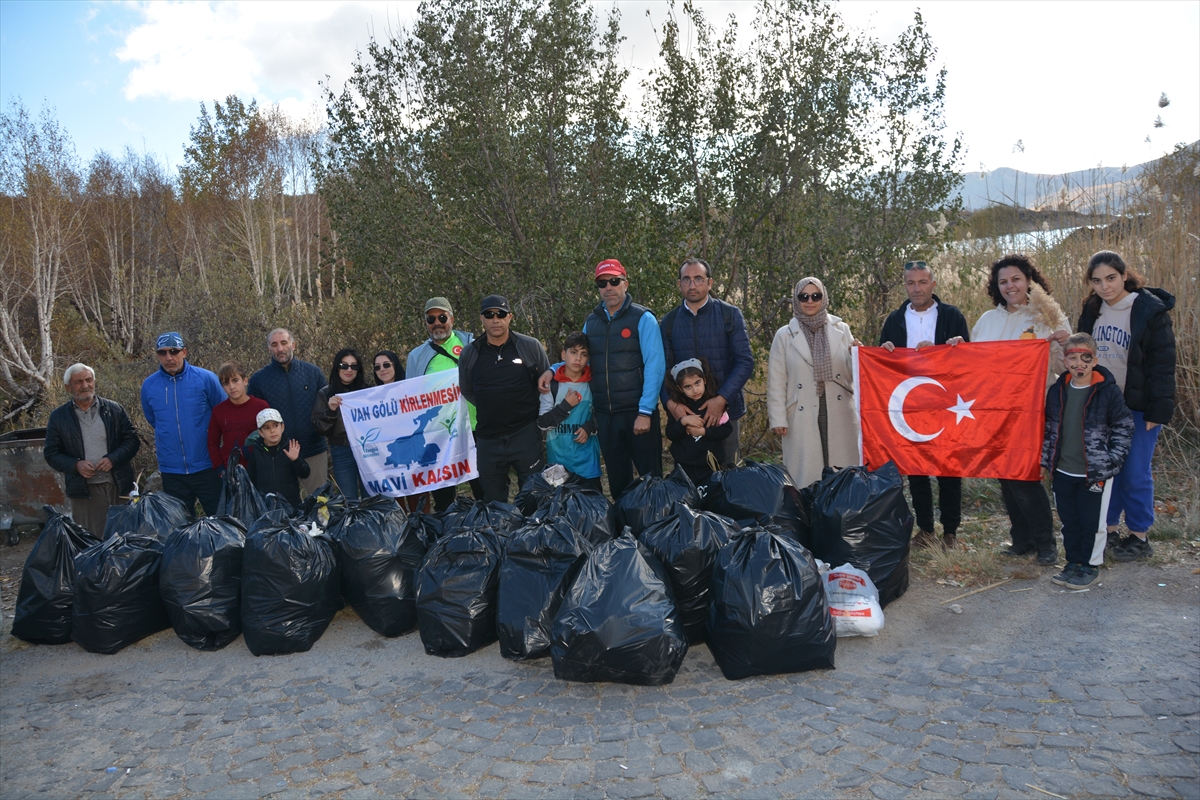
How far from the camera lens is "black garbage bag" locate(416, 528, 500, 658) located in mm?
4391

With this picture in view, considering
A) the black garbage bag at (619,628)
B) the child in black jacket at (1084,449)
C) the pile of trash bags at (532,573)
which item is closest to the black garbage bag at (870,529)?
the pile of trash bags at (532,573)

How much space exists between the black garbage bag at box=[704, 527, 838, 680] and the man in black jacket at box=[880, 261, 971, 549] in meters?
2.06

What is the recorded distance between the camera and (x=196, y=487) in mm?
6355

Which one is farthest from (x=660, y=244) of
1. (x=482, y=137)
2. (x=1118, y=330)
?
(x=1118, y=330)

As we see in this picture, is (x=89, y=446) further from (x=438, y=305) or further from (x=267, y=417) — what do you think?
(x=438, y=305)

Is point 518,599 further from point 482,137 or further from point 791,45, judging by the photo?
point 791,45

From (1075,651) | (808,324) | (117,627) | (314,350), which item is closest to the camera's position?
(1075,651)

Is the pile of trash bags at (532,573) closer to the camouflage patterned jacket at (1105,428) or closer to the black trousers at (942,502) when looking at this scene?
the black trousers at (942,502)

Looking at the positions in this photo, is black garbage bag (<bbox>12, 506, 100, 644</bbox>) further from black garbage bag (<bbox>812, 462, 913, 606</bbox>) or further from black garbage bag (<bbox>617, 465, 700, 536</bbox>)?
black garbage bag (<bbox>812, 462, 913, 606</bbox>)

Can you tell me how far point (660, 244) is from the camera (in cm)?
783

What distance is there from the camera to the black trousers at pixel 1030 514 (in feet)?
17.2

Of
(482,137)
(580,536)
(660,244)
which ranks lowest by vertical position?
(580,536)

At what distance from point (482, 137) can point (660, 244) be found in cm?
196

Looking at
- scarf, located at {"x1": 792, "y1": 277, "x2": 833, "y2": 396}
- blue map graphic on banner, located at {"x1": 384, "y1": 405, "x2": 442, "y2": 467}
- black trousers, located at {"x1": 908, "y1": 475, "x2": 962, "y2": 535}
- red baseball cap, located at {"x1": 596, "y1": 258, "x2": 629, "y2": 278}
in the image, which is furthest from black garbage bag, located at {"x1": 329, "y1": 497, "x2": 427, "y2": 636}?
black trousers, located at {"x1": 908, "y1": 475, "x2": 962, "y2": 535}
